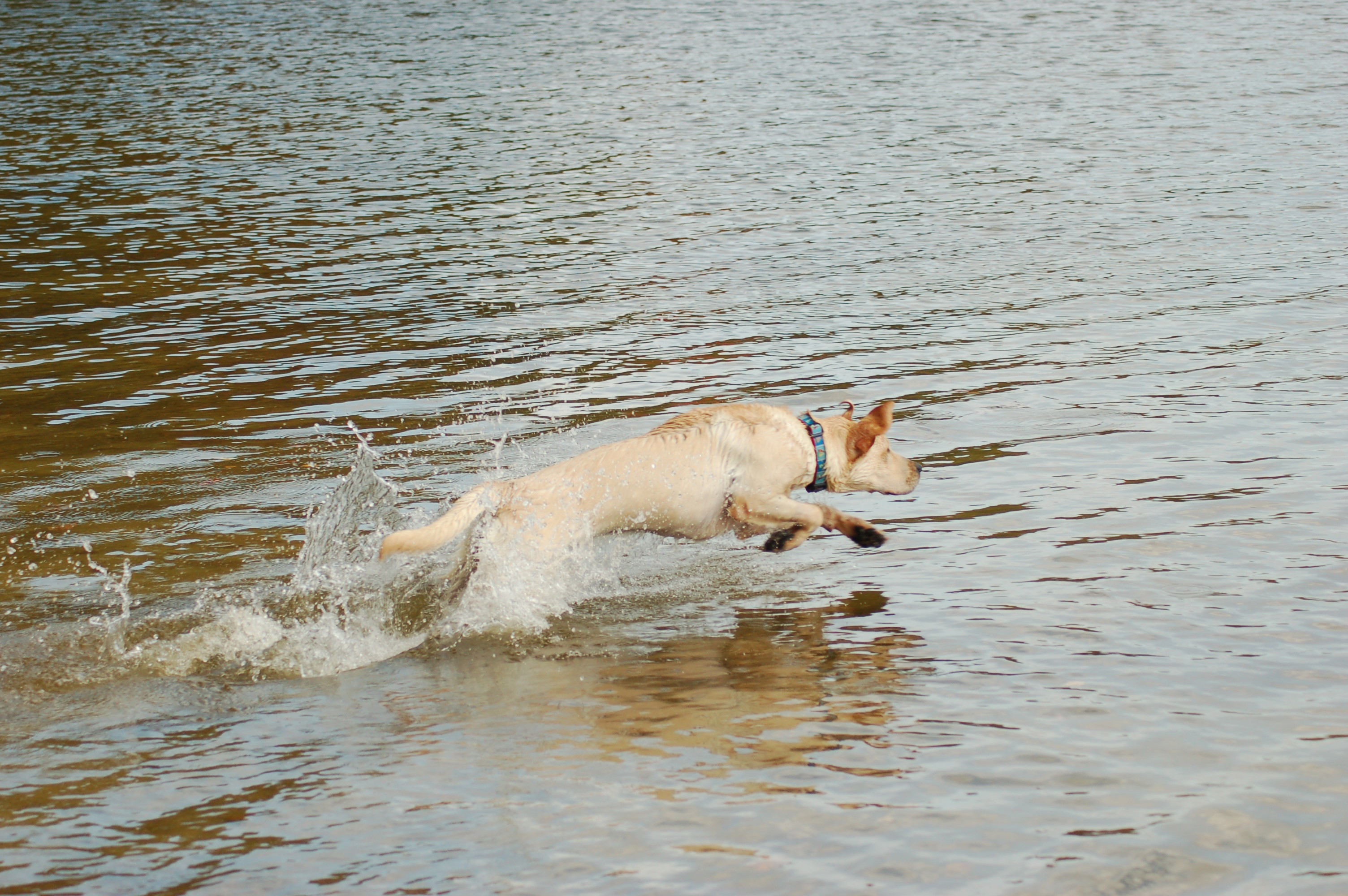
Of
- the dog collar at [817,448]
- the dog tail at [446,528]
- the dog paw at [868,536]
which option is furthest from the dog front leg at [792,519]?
the dog tail at [446,528]

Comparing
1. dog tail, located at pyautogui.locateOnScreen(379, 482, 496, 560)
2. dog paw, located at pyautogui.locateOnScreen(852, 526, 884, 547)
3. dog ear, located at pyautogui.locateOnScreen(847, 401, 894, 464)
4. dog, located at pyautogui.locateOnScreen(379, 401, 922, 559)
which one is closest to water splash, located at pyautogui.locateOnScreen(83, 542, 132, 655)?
dog tail, located at pyautogui.locateOnScreen(379, 482, 496, 560)

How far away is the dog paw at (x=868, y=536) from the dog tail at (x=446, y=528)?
1.78m

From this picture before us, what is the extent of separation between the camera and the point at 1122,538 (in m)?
7.31

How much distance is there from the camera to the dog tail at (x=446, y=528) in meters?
6.00

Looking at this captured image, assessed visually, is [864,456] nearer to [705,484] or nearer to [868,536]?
[868,536]

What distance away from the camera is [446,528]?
20.2ft

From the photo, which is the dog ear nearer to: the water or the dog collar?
the dog collar

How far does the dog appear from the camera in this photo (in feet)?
21.0

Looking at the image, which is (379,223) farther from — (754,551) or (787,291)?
(754,551)

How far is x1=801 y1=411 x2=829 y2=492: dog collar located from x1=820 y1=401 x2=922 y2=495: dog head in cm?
8

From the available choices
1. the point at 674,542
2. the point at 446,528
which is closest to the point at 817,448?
the point at 674,542

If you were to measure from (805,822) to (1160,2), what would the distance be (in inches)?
1473

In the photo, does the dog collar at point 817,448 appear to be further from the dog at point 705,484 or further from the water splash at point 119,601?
the water splash at point 119,601

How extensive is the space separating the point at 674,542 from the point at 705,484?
50.6 inches
